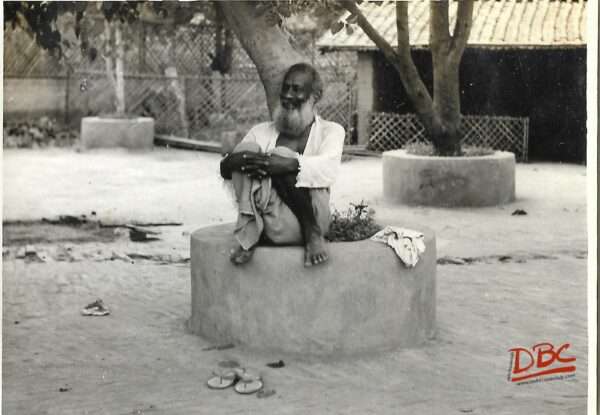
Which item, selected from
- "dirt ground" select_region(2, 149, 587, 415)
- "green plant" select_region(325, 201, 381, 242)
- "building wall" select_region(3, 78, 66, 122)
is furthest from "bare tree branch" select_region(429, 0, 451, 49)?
"building wall" select_region(3, 78, 66, 122)

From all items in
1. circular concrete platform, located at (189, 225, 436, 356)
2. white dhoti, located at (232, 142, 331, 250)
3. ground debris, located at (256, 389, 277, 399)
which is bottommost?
ground debris, located at (256, 389, 277, 399)

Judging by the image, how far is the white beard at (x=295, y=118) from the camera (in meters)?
5.02

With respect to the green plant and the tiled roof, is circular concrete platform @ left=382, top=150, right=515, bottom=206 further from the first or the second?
the green plant

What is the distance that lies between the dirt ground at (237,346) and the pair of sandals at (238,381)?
0.06 metres

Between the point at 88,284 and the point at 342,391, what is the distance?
3.09 metres

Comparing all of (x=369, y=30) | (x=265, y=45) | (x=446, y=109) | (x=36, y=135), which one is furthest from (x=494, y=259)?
(x=36, y=135)

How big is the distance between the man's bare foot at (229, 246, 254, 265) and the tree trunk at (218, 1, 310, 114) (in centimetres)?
110

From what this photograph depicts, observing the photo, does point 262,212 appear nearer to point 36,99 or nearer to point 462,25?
point 462,25

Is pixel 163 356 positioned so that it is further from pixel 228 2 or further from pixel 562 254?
pixel 562 254

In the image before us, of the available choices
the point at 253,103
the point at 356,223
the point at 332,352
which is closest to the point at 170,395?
the point at 332,352

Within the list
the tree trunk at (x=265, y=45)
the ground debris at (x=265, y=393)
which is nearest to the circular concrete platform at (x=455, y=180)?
the tree trunk at (x=265, y=45)

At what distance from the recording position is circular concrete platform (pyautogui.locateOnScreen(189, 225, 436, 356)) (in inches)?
193

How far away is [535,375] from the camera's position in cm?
473

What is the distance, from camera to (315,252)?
4.84 m
